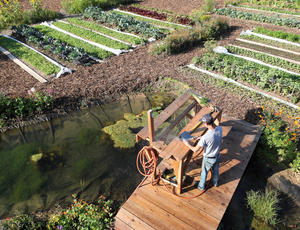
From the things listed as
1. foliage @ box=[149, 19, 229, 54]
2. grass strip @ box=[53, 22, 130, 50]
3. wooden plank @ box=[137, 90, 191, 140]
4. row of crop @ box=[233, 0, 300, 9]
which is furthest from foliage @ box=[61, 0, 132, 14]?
wooden plank @ box=[137, 90, 191, 140]

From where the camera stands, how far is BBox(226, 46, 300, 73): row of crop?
10170 mm

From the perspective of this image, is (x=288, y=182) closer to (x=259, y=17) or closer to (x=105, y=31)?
(x=105, y=31)

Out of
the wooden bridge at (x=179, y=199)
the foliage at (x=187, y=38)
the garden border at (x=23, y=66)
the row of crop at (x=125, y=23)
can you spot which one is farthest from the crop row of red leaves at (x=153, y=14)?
the wooden bridge at (x=179, y=199)

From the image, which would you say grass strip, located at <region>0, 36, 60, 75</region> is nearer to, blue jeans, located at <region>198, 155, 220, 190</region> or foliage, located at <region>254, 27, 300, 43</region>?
blue jeans, located at <region>198, 155, 220, 190</region>

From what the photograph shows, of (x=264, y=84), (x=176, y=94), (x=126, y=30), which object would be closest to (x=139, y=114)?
(x=176, y=94)

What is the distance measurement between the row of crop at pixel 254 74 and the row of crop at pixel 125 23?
13.6 ft

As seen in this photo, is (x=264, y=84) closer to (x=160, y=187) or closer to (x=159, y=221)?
(x=160, y=187)

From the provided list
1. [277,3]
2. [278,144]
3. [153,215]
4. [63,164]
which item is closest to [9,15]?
[63,164]

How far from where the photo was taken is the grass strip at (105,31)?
42.7 ft

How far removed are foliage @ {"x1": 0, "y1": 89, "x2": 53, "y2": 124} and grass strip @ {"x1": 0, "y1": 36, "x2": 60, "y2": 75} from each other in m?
2.38

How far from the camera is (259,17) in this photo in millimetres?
15789

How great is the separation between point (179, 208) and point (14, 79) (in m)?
9.24

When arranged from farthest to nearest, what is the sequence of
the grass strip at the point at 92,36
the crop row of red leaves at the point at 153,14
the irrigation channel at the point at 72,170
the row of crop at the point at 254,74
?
the crop row of red leaves at the point at 153,14
the grass strip at the point at 92,36
the row of crop at the point at 254,74
the irrigation channel at the point at 72,170

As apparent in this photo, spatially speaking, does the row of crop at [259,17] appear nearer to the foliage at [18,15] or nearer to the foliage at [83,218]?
the foliage at [18,15]
